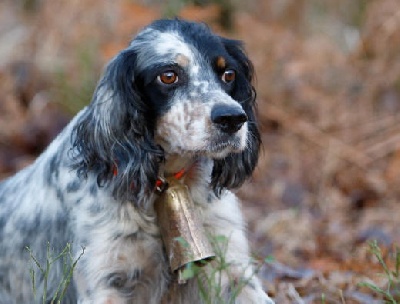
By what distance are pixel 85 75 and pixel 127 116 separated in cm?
476

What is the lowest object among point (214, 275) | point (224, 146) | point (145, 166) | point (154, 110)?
point (214, 275)

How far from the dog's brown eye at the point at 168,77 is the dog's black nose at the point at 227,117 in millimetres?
309

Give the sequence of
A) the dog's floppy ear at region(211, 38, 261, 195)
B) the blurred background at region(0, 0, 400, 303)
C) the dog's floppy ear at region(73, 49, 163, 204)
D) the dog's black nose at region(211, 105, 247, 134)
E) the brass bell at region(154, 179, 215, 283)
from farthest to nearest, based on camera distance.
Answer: the blurred background at region(0, 0, 400, 303)
the dog's floppy ear at region(211, 38, 261, 195)
the dog's floppy ear at region(73, 49, 163, 204)
the brass bell at region(154, 179, 215, 283)
the dog's black nose at region(211, 105, 247, 134)

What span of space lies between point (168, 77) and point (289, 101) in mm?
5367

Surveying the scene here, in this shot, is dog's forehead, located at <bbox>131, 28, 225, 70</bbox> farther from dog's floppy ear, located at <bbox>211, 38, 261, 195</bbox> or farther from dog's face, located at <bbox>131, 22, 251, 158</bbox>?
dog's floppy ear, located at <bbox>211, 38, 261, 195</bbox>

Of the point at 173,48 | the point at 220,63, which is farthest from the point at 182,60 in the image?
the point at 220,63

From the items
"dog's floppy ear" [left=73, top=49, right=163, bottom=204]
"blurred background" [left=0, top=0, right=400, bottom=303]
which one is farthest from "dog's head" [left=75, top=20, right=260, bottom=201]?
"blurred background" [left=0, top=0, right=400, bottom=303]

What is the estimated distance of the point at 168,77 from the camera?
434 centimetres

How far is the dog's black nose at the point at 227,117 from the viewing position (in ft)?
13.4

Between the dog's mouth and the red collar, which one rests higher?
the dog's mouth

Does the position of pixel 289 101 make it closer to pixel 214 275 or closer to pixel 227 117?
pixel 227 117

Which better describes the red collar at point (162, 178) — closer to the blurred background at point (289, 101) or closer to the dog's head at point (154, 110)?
the dog's head at point (154, 110)

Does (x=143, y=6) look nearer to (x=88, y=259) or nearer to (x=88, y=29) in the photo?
(x=88, y=29)

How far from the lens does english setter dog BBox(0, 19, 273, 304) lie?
427 centimetres
